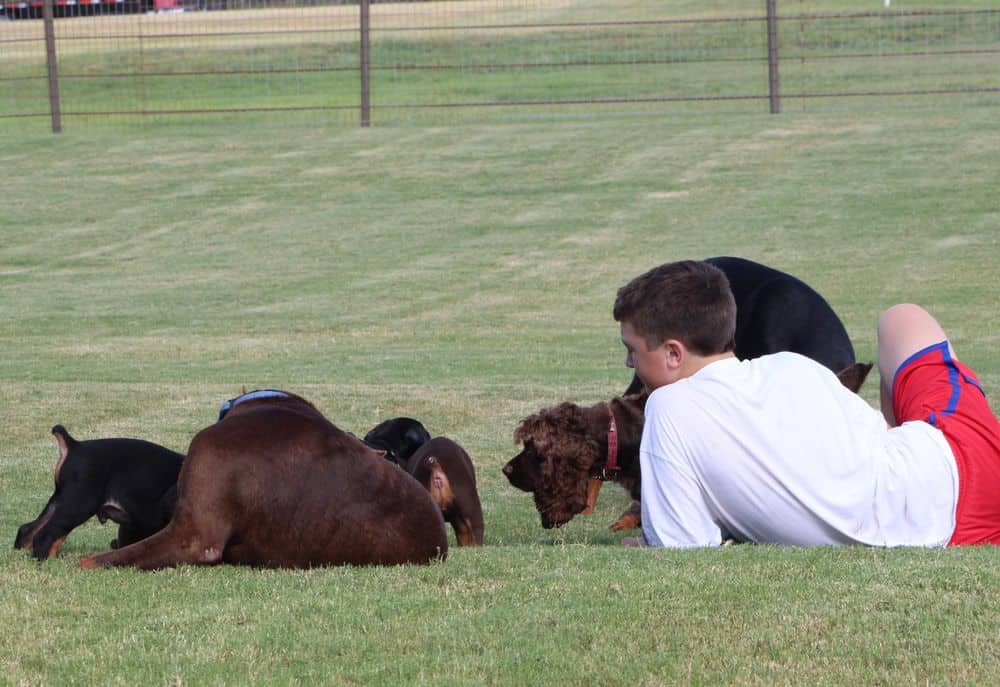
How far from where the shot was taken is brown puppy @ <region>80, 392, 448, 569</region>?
16.8 feet

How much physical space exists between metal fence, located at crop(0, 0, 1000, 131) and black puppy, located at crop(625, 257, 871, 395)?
23562 mm

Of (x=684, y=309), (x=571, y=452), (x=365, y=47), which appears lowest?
(x=571, y=452)

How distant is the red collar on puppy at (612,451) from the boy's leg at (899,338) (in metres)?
1.28

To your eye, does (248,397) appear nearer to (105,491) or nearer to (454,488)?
(105,491)

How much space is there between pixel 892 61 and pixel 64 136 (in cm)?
1998

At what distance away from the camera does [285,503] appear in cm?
521

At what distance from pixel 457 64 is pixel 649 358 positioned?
3310cm

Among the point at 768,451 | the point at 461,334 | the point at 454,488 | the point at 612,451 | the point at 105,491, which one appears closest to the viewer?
the point at 768,451

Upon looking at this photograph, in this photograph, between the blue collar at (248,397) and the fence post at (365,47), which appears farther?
the fence post at (365,47)

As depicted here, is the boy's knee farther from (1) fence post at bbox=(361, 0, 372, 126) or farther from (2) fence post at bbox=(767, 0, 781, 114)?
(1) fence post at bbox=(361, 0, 372, 126)

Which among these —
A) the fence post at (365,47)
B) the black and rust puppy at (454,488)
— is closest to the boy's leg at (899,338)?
the black and rust puppy at (454,488)

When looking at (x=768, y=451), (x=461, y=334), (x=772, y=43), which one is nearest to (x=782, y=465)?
(x=768, y=451)

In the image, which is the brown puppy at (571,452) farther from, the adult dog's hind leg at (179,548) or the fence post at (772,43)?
the fence post at (772,43)

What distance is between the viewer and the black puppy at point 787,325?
8.00 m
